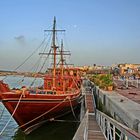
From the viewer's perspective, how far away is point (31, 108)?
2058cm

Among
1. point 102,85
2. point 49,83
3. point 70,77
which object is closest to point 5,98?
point 49,83

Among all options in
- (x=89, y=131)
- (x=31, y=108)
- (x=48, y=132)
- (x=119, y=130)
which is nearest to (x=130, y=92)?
(x=48, y=132)

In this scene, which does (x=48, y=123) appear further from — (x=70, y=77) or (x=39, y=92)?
(x=70, y=77)

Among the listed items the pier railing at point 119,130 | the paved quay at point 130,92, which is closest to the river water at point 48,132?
the paved quay at point 130,92

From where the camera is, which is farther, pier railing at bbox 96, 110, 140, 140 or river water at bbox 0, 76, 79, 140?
river water at bbox 0, 76, 79, 140

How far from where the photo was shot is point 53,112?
23.2m

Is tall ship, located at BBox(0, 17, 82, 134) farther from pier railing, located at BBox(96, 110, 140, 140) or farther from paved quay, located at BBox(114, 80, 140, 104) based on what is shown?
pier railing, located at BBox(96, 110, 140, 140)

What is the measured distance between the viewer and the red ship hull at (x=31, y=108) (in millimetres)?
19844

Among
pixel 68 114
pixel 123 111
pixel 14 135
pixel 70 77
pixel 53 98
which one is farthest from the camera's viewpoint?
Result: pixel 70 77

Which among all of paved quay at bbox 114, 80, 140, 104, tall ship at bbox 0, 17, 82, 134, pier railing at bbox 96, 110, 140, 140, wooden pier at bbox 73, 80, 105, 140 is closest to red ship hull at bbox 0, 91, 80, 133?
tall ship at bbox 0, 17, 82, 134

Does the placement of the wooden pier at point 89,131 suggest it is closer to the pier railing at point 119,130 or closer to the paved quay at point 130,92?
the pier railing at point 119,130

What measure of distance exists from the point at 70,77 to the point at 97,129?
18.1 metres

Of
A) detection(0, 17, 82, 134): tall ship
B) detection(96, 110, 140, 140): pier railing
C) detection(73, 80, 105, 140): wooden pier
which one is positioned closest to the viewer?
detection(96, 110, 140, 140): pier railing

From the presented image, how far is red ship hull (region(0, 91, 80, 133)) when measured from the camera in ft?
65.1
